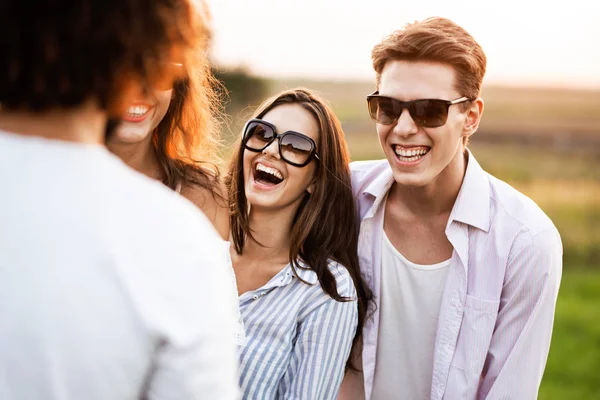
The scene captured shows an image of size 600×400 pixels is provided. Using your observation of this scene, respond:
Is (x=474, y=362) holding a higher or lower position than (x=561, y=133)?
higher

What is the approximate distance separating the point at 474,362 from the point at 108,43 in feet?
8.43

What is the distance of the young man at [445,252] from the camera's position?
3.12 metres

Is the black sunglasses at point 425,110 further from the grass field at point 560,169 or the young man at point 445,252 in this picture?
the grass field at point 560,169

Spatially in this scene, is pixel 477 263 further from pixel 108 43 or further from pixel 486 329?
pixel 108 43

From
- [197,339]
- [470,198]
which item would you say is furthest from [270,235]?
[197,339]

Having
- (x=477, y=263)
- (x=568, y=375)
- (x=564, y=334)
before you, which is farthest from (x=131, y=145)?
(x=564, y=334)

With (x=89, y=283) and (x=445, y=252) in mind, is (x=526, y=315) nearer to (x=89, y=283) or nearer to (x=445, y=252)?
(x=445, y=252)

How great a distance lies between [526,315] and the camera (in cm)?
311

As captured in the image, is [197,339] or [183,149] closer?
[197,339]

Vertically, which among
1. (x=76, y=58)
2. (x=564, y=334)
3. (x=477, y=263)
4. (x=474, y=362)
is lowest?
(x=564, y=334)

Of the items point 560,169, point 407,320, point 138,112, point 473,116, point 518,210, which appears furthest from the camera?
point 560,169

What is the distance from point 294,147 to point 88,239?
206 cm

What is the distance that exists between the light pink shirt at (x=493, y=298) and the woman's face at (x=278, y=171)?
1.78ft

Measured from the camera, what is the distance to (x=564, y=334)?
8367 millimetres
